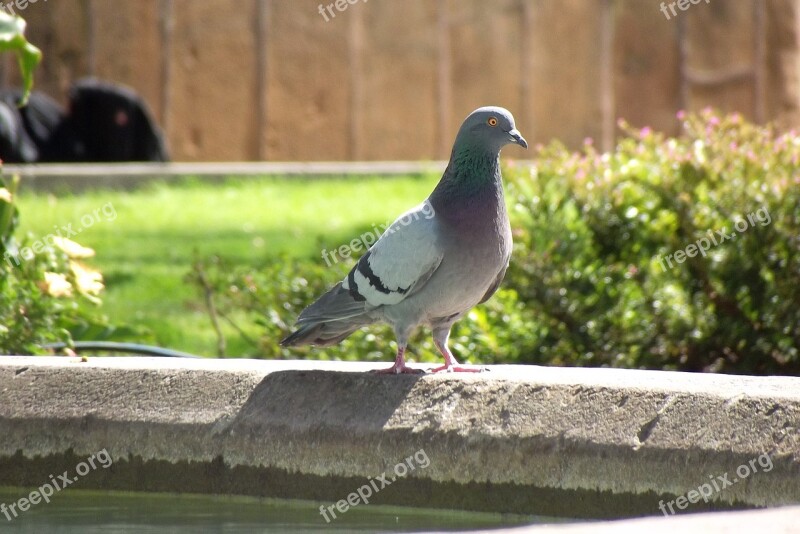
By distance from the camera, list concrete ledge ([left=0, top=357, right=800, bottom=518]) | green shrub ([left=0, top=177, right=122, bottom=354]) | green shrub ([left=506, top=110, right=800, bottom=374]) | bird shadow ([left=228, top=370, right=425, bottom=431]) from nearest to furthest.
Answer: concrete ledge ([left=0, top=357, right=800, bottom=518]) → bird shadow ([left=228, top=370, right=425, bottom=431]) → green shrub ([left=0, top=177, right=122, bottom=354]) → green shrub ([left=506, top=110, right=800, bottom=374])

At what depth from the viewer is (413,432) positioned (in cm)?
363

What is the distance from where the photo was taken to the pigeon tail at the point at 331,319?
396cm

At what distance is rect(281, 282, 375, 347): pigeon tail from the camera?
3.96m

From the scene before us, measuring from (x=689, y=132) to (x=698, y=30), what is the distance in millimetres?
7644

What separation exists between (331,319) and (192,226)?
5.33 m

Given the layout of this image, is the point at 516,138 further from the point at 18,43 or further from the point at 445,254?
the point at 18,43

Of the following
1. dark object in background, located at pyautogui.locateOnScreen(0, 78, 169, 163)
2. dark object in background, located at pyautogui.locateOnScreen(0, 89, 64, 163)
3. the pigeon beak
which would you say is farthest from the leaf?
dark object in background, located at pyautogui.locateOnScreen(0, 78, 169, 163)

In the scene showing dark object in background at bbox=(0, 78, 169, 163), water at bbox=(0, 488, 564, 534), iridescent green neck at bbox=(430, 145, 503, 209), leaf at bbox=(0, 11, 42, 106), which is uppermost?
leaf at bbox=(0, 11, 42, 106)

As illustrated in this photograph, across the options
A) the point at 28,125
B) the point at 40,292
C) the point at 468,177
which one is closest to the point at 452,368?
→ the point at 468,177

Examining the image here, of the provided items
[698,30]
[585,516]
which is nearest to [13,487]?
[585,516]

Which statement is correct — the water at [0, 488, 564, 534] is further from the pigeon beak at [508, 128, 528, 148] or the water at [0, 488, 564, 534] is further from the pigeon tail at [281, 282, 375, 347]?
the pigeon beak at [508, 128, 528, 148]

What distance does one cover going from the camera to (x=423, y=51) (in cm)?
1287

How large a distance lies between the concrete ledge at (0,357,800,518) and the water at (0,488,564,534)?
0.13ft

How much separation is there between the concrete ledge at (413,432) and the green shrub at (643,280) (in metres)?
1.67
